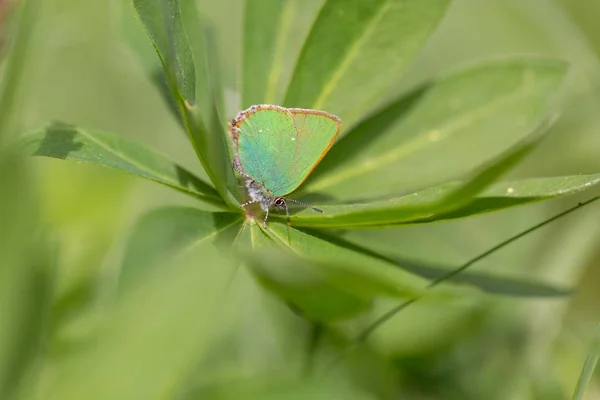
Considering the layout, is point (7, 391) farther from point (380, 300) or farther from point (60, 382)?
point (380, 300)

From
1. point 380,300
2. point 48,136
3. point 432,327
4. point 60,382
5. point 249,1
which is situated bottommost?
point 432,327

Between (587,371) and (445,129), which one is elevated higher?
(445,129)

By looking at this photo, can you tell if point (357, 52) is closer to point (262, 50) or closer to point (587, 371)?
point (262, 50)

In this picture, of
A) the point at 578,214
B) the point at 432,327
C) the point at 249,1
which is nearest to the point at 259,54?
the point at 249,1

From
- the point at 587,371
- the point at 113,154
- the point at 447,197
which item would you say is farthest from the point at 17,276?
the point at 587,371

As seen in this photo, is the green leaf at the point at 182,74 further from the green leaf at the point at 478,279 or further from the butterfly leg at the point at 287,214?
the green leaf at the point at 478,279

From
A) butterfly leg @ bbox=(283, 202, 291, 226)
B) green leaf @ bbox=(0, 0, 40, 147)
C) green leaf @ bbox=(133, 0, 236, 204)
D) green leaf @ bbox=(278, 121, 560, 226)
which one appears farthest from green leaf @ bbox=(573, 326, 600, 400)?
green leaf @ bbox=(0, 0, 40, 147)
